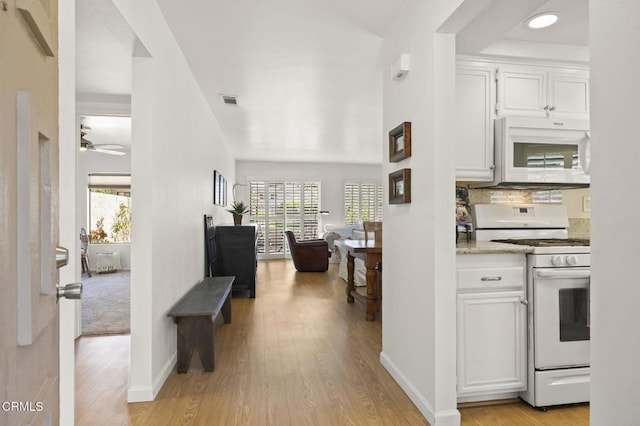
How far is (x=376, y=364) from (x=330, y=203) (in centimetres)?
669

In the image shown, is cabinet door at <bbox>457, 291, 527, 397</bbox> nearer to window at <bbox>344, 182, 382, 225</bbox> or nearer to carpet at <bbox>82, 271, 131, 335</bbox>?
carpet at <bbox>82, 271, 131, 335</bbox>

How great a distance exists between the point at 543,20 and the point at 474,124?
71 centimetres

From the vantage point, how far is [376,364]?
2699 mm

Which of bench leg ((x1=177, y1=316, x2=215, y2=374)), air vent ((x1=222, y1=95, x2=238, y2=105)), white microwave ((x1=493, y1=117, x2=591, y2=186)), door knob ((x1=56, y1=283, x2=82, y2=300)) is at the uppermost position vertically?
air vent ((x1=222, y1=95, x2=238, y2=105))

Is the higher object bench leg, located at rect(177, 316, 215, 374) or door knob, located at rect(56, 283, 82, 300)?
door knob, located at rect(56, 283, 82, 300)

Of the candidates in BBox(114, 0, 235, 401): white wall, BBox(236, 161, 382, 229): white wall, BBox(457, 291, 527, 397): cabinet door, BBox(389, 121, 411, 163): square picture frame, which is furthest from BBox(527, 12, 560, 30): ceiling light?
BBox(236, 161, 382, 229): white wall

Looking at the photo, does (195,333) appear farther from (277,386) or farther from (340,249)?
(340,249)

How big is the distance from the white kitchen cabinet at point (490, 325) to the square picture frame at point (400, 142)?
0.72m

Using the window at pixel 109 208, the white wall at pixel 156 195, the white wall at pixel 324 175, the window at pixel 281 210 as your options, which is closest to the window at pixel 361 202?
the white wall at pixel 324 175

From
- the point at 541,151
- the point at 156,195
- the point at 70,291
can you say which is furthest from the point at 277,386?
the point at 541,151

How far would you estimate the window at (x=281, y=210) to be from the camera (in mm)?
8930

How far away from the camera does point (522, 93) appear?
2.54m

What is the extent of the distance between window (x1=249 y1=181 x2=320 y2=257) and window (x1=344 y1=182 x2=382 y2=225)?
0.79 meters

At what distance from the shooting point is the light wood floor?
6.59ft
